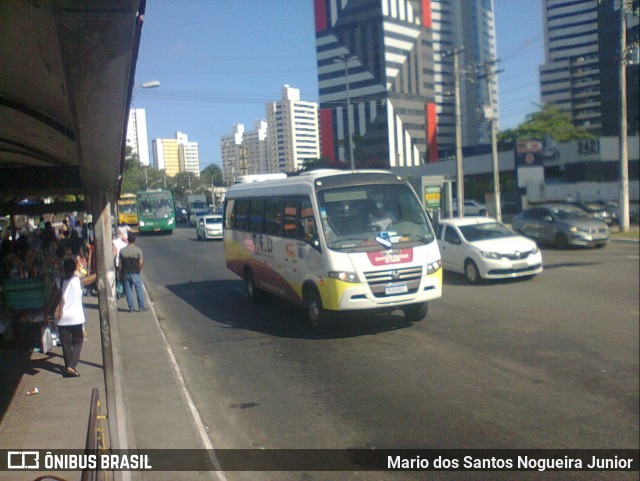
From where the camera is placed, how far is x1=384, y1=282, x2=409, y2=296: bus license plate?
29.0ft

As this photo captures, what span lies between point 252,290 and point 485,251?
4.97 metres

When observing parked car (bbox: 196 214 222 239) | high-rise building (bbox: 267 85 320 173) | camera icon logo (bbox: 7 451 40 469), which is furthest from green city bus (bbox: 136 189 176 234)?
camera icon logo (bbox: 7 451 40 469)

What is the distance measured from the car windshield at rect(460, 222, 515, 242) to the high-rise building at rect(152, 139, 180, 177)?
650 inches

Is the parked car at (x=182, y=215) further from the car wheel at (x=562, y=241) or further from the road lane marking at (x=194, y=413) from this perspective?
the road lane marking at (x=194, y=413)

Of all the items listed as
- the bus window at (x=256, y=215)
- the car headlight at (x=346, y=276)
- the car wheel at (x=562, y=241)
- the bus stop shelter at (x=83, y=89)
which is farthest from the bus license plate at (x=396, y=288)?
the car wheel at (x=562, y=241)

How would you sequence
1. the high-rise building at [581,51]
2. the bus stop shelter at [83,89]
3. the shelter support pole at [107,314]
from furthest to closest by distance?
the shelter support pole at [107,314] → the high-rise building at [581,51] → the bus stop shelter at [83,89]

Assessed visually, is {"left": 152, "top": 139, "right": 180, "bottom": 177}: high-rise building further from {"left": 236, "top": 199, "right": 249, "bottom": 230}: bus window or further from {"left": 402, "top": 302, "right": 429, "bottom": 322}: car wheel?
{"left": 402, "top": 302, "right": 429, "bottom": 322}: car wheel

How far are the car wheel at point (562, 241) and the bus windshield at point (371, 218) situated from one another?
9.79m

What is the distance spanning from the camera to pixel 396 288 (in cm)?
888

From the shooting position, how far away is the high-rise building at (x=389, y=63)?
19.0 feet

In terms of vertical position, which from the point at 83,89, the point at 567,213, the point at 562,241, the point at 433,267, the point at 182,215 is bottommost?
the point at 562,241

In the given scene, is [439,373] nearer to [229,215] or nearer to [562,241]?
[229,215]

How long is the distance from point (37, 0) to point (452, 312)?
865 cm

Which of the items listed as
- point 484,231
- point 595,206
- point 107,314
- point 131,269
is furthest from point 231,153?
point 595,206
